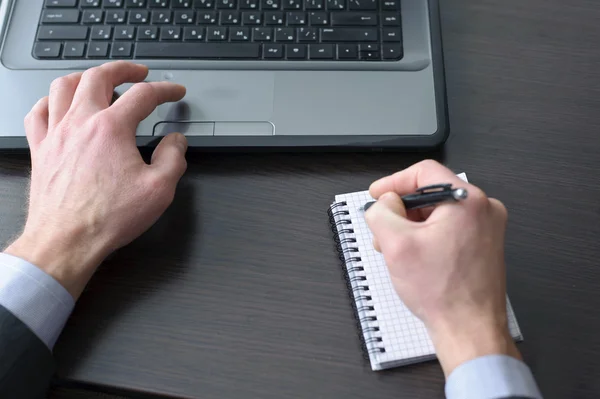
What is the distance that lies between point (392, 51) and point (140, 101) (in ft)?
0.93

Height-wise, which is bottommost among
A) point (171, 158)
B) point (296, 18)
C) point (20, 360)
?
point (20, 360)

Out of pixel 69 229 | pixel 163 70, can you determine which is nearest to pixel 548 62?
pixel 163 70

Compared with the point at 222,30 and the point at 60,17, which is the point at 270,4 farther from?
the point at 60,17

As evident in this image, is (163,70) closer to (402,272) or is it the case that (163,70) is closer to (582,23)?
(402,272)

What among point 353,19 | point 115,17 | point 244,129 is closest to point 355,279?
point 244,129

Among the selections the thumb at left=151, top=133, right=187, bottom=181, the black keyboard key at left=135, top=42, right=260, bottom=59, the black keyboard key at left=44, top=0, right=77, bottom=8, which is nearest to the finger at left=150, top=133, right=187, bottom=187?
the thumb at left=151, top=133, right=187, bottom=181

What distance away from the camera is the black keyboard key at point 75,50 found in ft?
2.24

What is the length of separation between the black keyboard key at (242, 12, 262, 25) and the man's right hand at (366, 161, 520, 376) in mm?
292

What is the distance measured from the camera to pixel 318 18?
27.2 inches

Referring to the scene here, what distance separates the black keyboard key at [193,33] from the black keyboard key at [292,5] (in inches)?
3.9

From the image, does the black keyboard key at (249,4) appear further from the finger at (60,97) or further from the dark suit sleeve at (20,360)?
the dark suit sleeve at (20,360)

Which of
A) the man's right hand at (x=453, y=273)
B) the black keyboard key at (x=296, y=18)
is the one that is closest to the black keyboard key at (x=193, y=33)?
the black keyboard key at (x=296, y=18)

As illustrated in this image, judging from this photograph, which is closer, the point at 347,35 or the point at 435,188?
the point at 435,188

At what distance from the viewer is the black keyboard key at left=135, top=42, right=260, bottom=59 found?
0.68 metres
